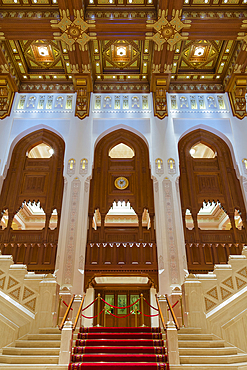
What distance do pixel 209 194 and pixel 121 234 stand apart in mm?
3725

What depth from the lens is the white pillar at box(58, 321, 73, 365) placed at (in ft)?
16.1

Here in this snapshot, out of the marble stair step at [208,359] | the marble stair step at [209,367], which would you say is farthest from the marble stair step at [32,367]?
the marble stair step at [208,359]

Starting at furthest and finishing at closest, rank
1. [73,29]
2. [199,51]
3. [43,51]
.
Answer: [199,51] < [43,51] < [73,29]

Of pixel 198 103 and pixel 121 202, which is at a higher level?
pixel 198 103

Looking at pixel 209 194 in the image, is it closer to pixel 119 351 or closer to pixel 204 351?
pixel 204 351

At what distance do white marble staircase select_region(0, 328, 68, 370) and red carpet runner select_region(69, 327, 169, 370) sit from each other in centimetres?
41

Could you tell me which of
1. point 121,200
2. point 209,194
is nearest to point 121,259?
point 121,200

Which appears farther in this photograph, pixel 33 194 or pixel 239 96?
pixel 239 96

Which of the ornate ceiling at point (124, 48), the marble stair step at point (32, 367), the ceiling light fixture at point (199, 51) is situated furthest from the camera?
the ceiling light fixture at point (199, 51)

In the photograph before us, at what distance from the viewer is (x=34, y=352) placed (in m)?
5.41

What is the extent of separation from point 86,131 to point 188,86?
5.15m

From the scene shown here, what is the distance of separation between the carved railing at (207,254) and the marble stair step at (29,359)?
584 cm

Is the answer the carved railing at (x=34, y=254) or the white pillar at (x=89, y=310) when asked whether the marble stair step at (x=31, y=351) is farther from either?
the white pillar at (x=89, y=310)

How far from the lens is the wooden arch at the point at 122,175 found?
11008mm
